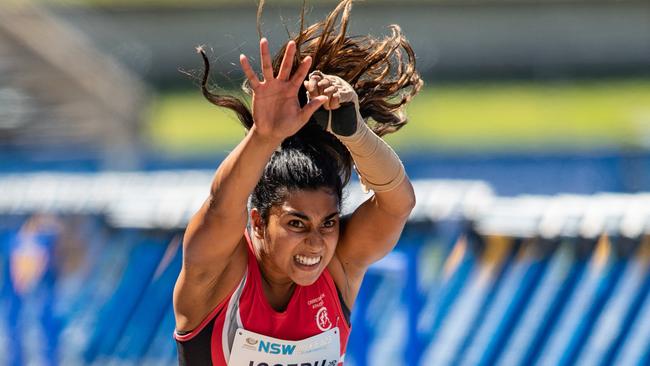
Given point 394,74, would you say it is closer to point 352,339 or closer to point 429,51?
point 352,339

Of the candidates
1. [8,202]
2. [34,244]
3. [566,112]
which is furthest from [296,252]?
[566,112]

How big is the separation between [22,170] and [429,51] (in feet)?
41.3

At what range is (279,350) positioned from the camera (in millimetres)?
3297

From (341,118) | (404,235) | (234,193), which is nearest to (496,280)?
(404,235)

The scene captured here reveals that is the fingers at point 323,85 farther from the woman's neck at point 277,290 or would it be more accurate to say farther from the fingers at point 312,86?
the woman's neck at point 277,290

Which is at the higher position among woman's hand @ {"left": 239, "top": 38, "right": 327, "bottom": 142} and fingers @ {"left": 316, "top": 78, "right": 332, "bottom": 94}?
fingers @ {"left": 316, "top": 78, "right": 332, "bottom": 94}

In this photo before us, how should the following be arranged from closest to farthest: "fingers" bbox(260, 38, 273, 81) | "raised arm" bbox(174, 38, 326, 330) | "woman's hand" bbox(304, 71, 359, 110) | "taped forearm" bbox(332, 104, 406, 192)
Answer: "fingers" bbox(260, 38, 273, 81) → "raised arm" bbox(174, 38, 326, 330) → "woman's hand" bbox(304, 71, 359, 110) → "taped forearm" bbox(332, 104, 406, 192)

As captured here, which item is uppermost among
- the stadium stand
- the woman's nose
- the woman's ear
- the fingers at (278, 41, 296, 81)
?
the stadium stand

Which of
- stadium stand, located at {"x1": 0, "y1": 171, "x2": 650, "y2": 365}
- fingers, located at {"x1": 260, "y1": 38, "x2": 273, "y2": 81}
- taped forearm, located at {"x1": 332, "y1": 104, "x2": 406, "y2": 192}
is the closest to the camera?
fingers, located at {"x1": 260, "y1": 38, "x2": 273, "y2": 81}

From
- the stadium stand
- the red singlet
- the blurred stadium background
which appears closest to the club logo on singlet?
the red singlet

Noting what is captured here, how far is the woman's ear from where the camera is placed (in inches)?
132

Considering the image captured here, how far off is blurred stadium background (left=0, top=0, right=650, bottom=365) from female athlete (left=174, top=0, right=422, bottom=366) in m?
0.48

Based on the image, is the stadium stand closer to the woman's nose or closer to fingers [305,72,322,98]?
the woman's nose

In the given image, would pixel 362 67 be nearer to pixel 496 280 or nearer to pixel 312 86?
pixel 312 86
